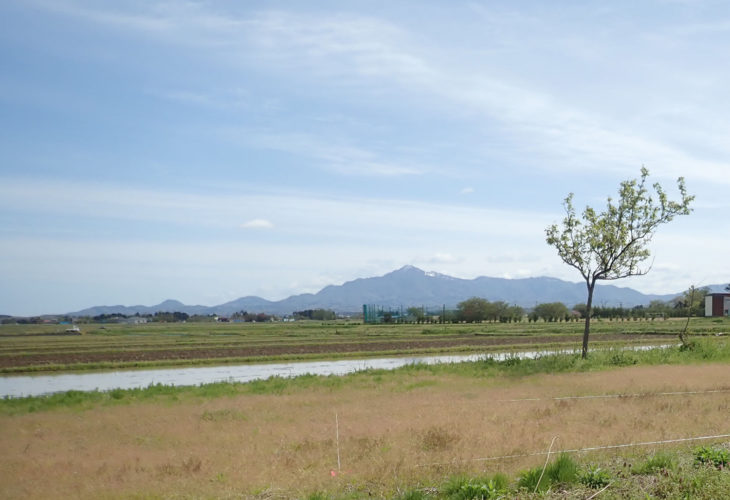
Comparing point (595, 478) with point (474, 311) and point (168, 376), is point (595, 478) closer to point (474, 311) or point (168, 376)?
point (168, 376)

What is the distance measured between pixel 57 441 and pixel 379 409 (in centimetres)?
760

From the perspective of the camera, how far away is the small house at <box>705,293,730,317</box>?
11012cm

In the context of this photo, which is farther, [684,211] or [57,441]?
[684,211]

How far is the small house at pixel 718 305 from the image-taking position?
11012 centimetres

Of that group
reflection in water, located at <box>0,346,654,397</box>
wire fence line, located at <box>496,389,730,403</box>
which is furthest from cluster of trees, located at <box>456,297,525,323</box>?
wire fence line, located at <box>496,389,730,403</box>

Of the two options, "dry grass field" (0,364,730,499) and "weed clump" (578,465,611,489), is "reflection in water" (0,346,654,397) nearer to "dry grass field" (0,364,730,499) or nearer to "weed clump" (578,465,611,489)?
"dry grass field" (0,364,730,499)

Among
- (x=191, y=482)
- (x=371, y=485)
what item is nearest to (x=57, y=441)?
(x=191, y=482)

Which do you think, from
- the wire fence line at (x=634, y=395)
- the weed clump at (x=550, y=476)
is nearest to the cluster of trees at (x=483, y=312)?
the wire fence line at (x=634, y=395)

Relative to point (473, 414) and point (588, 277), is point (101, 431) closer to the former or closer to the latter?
point (473, 414)

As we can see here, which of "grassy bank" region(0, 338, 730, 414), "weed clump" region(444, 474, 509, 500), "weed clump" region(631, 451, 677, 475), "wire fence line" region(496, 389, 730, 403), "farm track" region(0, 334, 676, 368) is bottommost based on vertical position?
"farm track" region(0, 334, 676, 368)

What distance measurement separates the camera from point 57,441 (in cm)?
1443

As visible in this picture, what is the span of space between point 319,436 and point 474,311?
10788 cm

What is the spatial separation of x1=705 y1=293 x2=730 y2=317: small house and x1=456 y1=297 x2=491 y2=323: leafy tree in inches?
1524

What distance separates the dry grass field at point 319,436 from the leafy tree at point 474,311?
9831cm
